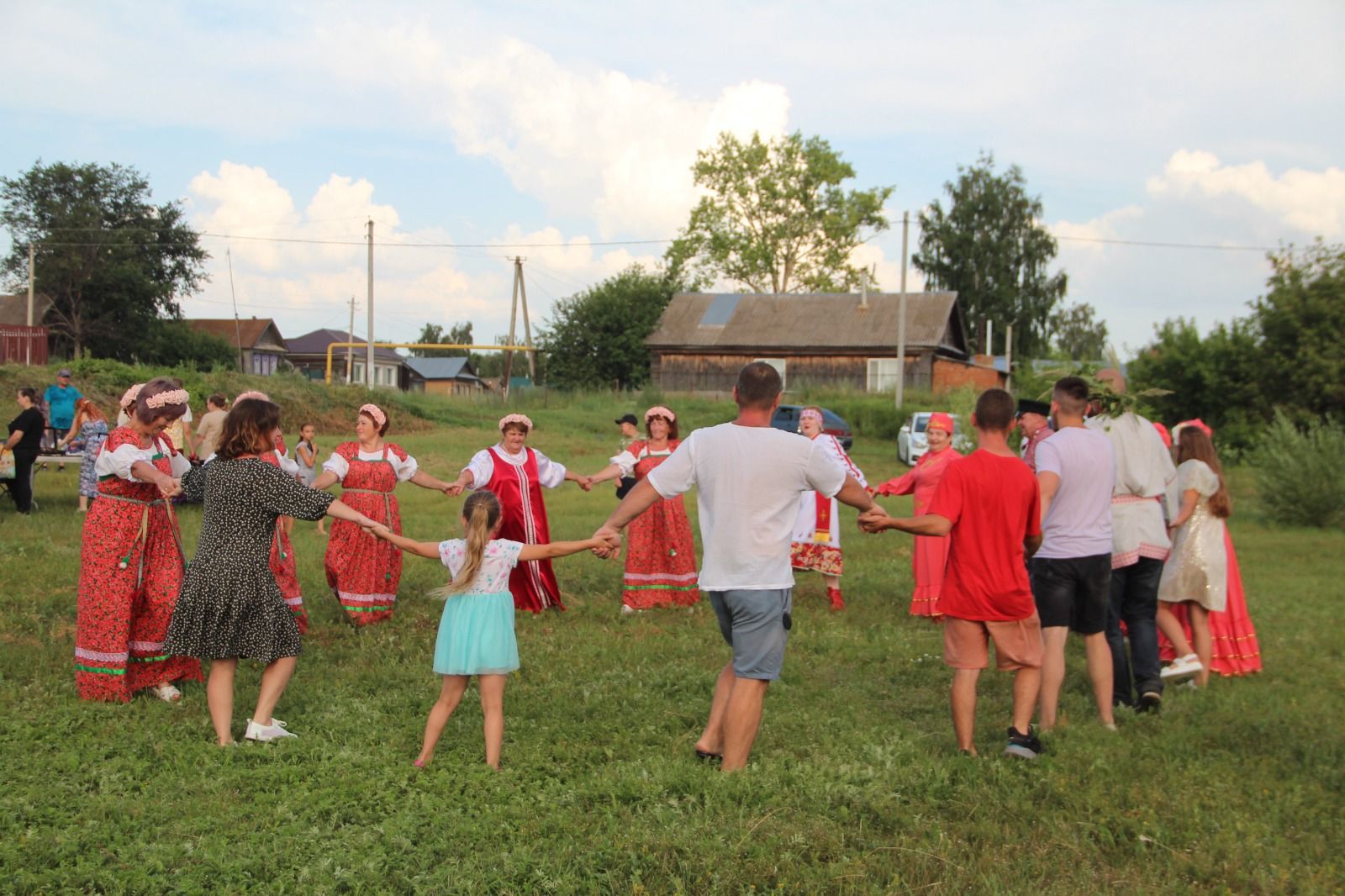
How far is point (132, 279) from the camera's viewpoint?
47062 mm

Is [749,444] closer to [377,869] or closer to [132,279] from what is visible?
[377,869]

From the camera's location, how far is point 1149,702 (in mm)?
6754

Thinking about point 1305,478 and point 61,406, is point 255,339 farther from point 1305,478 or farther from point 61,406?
point 1305,478

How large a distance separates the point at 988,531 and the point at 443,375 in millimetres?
81686

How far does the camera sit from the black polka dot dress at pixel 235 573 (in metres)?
5.79

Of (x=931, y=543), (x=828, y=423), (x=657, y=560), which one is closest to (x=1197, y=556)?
(x=931, y=543)

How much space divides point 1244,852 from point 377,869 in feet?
11.4

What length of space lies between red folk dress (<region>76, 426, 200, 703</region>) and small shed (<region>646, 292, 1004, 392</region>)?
3711cm

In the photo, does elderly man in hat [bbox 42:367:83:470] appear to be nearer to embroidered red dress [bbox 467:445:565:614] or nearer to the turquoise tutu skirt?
embroidered red dress [bbox 467:445:565:614]

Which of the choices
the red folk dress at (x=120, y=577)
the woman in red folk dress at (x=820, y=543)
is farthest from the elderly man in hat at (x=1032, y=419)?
the red folk dress at (x=120, y=577)

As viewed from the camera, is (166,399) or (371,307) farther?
(371,307)

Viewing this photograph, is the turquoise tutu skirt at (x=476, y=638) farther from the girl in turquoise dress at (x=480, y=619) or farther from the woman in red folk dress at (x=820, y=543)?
the woman in red folk dress at (x=820, y=543)

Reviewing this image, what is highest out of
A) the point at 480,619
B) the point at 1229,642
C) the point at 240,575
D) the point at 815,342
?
the point at 815,342

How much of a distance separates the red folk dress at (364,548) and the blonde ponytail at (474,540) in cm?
394
